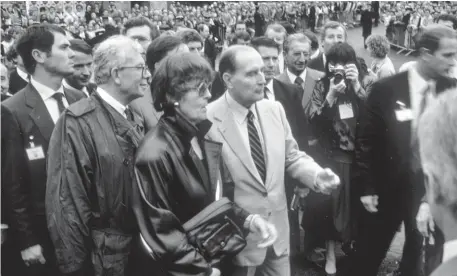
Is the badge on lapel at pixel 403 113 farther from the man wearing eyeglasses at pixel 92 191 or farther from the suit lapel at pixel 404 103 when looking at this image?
the man wearing eyeglasses at pixel 92 191

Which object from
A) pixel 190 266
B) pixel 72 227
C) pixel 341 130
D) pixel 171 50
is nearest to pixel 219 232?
pixel 190 266

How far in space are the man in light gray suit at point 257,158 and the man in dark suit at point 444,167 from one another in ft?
3.68

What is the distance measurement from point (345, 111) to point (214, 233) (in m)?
2.08

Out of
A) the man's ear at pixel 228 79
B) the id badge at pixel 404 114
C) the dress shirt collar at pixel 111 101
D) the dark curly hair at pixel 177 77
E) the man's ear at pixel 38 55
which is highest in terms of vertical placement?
the dark curly hair at pixel 177 77

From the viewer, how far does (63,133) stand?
A: 2.29 metres

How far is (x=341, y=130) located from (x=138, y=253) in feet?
6.46

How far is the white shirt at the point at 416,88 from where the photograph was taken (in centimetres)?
301

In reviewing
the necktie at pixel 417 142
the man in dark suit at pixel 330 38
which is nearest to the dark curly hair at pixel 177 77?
the necktie at pixel 417 142

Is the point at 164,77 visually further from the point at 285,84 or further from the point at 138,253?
the point at 285,84

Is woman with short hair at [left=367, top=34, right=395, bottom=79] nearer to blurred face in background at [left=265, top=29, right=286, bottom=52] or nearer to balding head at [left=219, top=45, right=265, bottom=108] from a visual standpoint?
blurred face in background at [left=265, top=29, right=286, bottom=52]

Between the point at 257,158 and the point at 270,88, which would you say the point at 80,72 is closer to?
the point at 270,88

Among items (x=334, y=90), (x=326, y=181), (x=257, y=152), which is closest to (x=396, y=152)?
(x=334, y=90)

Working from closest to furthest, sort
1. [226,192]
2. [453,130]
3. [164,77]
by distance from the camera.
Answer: [453,130]
[164,77]
[226,192]

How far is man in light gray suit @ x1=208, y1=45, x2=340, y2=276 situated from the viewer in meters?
2.53
